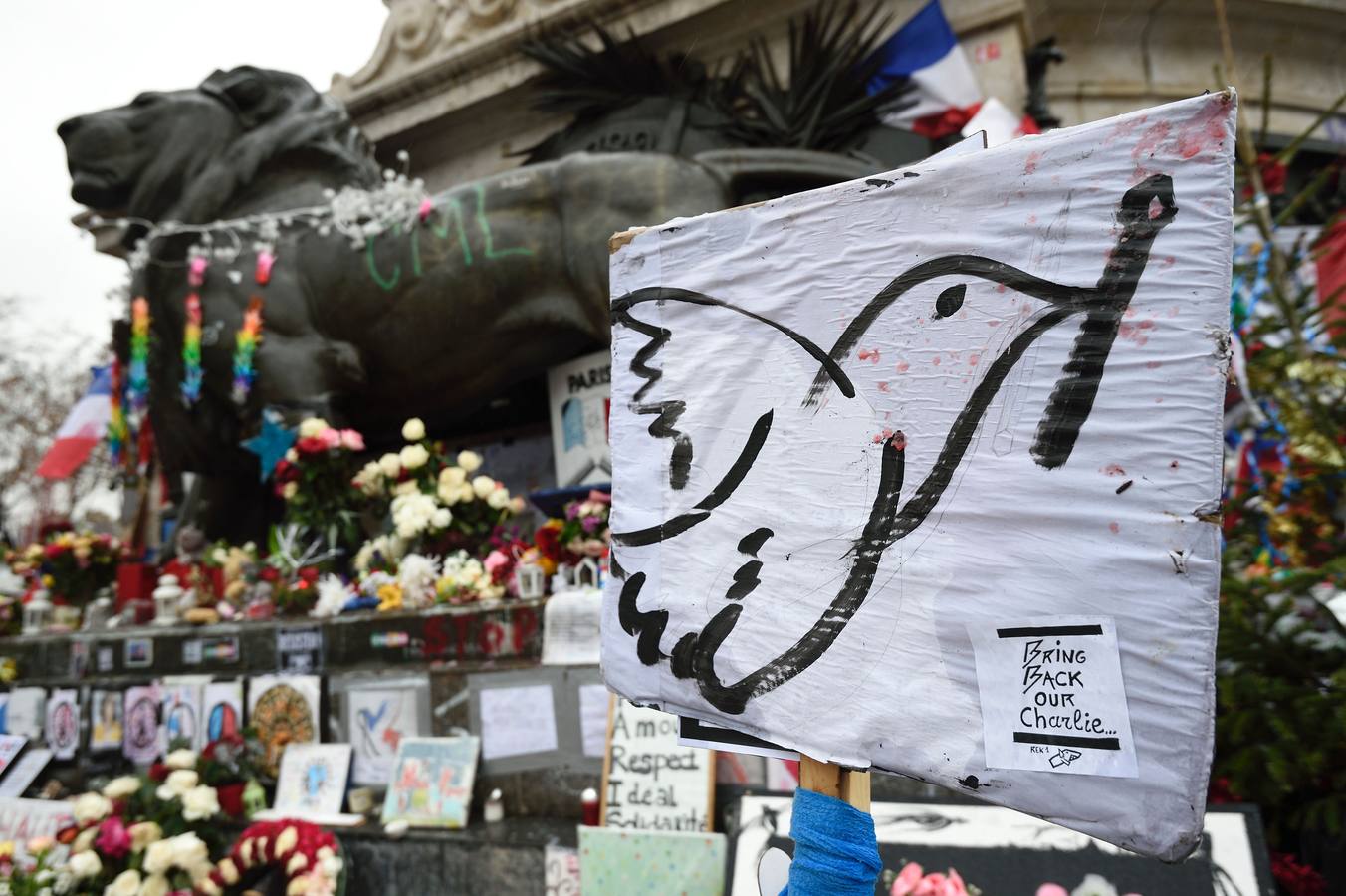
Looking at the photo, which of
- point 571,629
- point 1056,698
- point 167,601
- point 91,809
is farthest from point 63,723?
point 1056,698

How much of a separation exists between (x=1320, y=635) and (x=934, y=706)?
2363 mm

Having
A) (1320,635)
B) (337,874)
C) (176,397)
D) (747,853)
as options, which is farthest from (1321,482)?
(176,397)

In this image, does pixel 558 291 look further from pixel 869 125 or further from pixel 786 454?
pixel 786 454

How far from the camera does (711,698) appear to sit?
1662 mm

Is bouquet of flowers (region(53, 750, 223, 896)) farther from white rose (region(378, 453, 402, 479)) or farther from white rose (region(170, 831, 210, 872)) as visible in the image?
white rose (region(378, 453, 402, 479))

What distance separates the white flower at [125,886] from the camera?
3.15m

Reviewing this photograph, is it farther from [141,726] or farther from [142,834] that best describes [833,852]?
[141,726]

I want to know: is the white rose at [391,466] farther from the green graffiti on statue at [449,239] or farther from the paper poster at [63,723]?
the paper poster at [63,723]

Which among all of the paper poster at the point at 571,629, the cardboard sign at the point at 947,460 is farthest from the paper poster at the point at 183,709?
the cardboard sign at the point at 947,460

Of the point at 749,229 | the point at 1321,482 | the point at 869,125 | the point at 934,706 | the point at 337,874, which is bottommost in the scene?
the point at 337,874

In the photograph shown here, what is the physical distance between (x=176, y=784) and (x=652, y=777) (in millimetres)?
2100

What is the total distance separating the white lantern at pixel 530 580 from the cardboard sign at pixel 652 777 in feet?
3.01

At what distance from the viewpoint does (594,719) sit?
373cm

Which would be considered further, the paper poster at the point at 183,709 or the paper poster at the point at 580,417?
the paper poster at the point at 580,417
